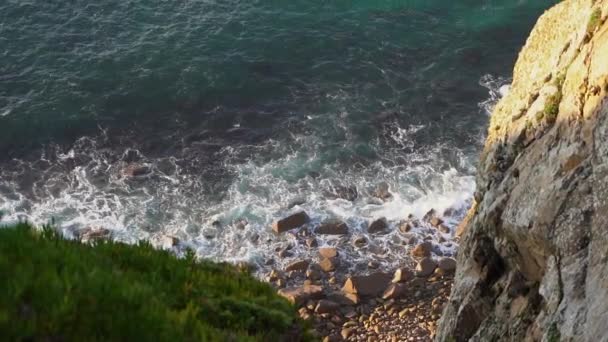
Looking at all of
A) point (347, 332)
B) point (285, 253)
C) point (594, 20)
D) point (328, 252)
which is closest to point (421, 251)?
point (328, 252)

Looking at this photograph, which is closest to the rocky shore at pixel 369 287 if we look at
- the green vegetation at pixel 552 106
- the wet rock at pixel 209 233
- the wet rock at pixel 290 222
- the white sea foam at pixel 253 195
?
the wet rock at pixel 290 222

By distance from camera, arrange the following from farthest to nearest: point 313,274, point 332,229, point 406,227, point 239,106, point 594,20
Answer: point 239,106 < point 406,227 < point 332,229 < point 313,274 < point 594,20

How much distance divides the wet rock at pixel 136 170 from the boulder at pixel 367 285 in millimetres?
14015

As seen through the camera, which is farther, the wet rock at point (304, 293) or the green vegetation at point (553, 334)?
the wet rock at point (304, 293)

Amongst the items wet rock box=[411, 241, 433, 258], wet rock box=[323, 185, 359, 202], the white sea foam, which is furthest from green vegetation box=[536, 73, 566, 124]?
wet rock box=[323, 185, 359, 202]

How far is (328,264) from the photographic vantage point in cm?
3450

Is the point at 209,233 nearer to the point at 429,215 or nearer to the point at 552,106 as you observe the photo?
the point at 429,215

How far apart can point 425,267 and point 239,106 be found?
1695cm

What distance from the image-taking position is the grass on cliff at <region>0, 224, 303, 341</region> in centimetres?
766

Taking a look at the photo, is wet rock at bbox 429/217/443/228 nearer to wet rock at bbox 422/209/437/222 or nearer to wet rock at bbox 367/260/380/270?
wet rock at bbox 422/209/437/222

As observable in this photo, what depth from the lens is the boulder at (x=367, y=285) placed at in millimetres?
32438

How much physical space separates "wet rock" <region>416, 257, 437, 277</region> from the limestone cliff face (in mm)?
10499

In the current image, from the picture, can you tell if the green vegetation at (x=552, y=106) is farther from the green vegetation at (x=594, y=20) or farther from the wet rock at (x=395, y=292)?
the wet rock at (x=395, y=292)

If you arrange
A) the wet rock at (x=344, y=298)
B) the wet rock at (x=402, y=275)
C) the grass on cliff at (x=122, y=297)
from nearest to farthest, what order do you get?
the grass on cliff at (x=122, y=297) → the wet rock at (x=344, y=298) → the wet rock at (x=402, y=275)
